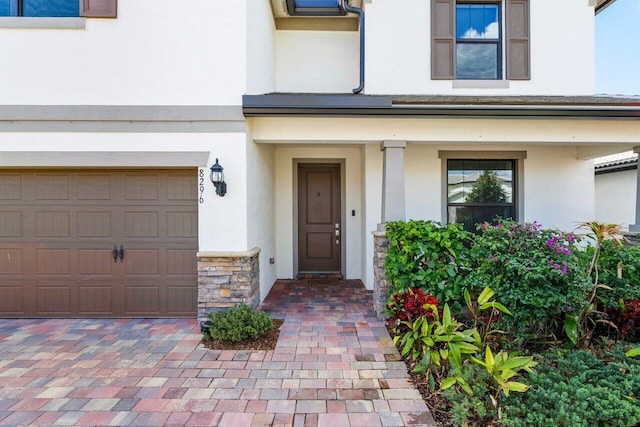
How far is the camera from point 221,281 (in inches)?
189

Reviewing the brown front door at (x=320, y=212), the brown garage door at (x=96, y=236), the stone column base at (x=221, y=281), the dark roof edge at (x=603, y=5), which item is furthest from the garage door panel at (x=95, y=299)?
the dark roof edge at (x=603, y=5)

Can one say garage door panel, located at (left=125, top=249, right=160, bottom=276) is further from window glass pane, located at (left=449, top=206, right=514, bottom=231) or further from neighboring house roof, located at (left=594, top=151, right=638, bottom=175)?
neighboring house roof, located at (left=594, top=151, right=638, bottom=175)

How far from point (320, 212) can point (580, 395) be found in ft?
18.5

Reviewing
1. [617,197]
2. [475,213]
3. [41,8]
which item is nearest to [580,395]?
[475,213]

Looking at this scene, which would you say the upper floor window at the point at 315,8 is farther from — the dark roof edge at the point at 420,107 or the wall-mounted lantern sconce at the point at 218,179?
the wall-mounted lantern sconce at the point at 218,179

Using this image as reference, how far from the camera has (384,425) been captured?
2709 mm

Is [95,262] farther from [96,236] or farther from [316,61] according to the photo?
[316,61]

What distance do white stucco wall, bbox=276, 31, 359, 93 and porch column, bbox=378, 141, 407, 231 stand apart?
8.13ft

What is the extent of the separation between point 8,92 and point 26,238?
7.20ft

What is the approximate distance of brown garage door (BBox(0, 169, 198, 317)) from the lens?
5.00m

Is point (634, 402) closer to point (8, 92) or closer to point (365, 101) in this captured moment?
point (365, 101)

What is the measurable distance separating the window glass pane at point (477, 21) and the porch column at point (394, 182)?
2857 millimetres

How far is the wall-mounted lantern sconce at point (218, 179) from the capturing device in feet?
15.1

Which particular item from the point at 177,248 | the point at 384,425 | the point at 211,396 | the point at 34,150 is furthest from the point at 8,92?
the point at 384,425
